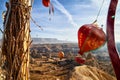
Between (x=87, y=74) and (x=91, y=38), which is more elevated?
(x=91, y=38)

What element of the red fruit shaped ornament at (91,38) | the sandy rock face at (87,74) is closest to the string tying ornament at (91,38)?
the red fruit shaped ornament at (91,38)

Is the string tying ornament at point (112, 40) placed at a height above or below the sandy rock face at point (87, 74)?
above

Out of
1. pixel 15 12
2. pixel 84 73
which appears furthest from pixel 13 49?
pixel 84 73

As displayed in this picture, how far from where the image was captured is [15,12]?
5.03ft

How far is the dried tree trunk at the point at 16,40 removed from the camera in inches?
59.1

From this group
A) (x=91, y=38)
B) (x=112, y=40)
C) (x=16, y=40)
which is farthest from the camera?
(x=16, y=40)

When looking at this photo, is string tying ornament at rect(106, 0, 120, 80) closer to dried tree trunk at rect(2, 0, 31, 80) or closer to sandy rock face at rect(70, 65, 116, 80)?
dried tree trunk at rect(2, 0, 31, 80)

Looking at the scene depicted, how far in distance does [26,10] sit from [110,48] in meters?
1.14

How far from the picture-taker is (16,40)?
1.50 metres

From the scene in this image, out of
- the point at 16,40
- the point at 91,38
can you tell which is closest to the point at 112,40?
the point at 91,38

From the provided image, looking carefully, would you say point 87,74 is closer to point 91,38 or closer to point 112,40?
point 91,38

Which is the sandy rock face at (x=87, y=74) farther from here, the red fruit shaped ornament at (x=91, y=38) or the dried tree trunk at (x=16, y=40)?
the red fruit shaped ornament at (x=91, y=38)

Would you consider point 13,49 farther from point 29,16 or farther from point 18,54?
point 29,16

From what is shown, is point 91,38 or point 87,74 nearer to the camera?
point 91,38
